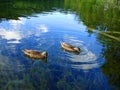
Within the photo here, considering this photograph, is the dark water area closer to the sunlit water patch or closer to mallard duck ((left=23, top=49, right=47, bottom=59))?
the sunlit water patch

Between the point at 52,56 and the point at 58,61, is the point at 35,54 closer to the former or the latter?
the point at 52,56

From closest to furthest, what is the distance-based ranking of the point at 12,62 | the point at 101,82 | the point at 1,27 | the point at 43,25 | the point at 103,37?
1. the point at 101,82
2. the point at 12,62
3. the point at 103,37
4. the point at 1,27
5. the point at 43,25

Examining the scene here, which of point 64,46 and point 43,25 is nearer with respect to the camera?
point 64,46

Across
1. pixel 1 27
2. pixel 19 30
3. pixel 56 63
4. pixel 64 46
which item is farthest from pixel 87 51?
pixel 1 27

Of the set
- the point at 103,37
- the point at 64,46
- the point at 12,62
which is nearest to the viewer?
the point at 12,62

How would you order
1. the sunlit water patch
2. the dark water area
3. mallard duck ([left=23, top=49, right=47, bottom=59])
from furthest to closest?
mallard duck ([left=23, top=49, right=47, bottom=59]), the sunlit water patch, the dark water area

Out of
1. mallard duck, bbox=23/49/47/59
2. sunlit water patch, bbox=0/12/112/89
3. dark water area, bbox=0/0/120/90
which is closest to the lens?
dark water area, bbox=0/0/120/90

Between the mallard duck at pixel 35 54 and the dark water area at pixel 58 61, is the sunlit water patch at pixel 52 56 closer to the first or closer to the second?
the dark water area at pixel 58 61

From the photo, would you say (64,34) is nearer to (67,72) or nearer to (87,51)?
(87,51)

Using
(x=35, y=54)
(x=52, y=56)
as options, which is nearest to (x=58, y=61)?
(x=52, y=56)

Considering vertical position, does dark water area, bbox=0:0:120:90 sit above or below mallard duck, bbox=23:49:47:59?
below

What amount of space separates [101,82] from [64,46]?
824cm

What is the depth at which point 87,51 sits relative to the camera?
31.4 meters

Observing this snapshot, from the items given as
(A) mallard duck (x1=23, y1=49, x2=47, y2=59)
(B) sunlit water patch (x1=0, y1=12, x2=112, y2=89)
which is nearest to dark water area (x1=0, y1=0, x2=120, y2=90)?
(B) sunlit water patch (x1=0, y1=12, x2=112, y2=89)
